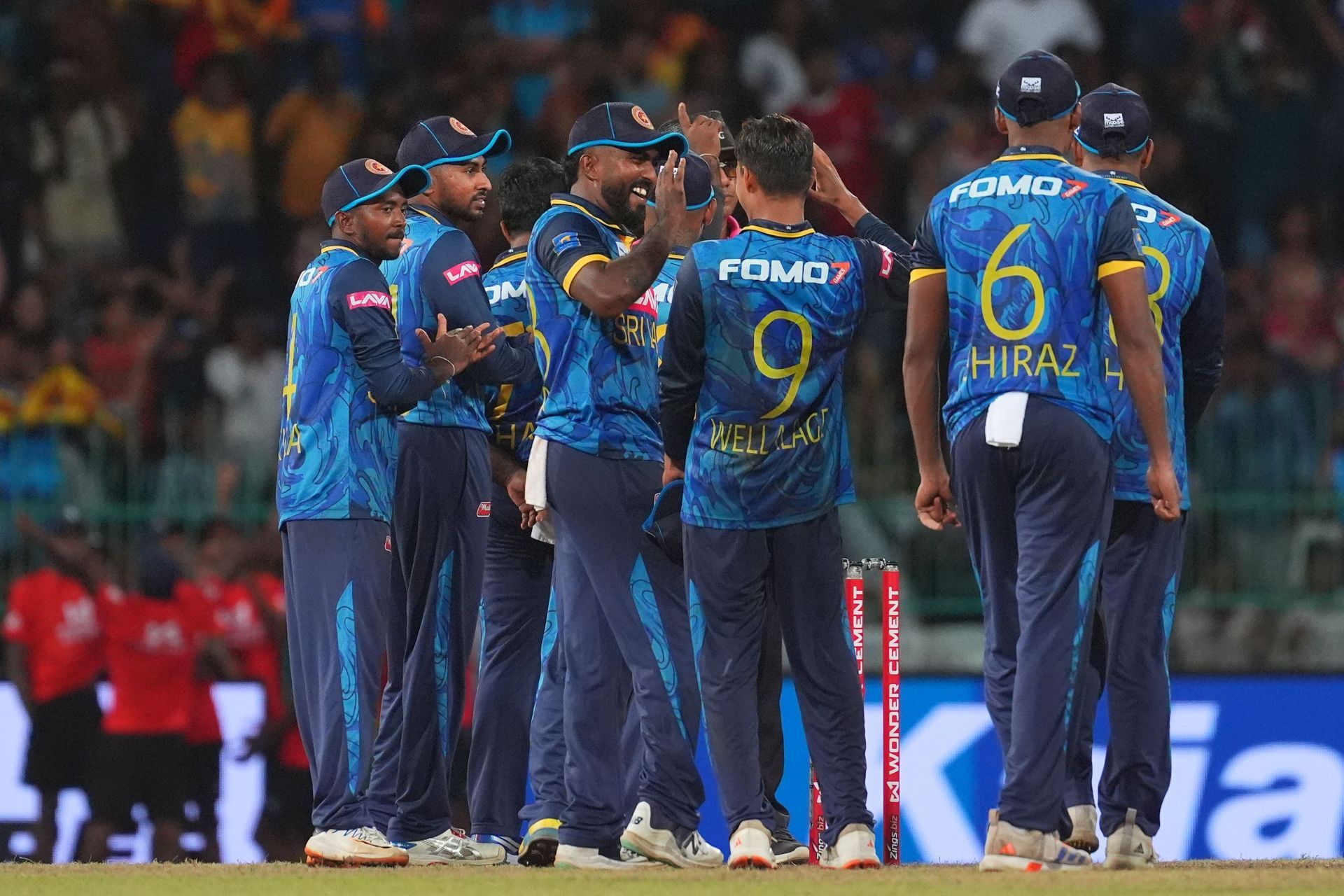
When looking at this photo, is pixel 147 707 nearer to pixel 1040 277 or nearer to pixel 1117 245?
pixel 1040 277

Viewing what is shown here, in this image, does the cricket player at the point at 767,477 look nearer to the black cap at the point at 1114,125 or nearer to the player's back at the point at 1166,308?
the player's back at the point at 1166,308

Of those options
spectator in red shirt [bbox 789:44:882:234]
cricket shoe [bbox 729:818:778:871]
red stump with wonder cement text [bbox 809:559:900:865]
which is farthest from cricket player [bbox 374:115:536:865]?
spectator in red shirt [bbox 789:44:882:234]

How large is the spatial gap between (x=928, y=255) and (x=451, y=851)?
2.74 m

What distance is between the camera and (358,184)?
7.43m

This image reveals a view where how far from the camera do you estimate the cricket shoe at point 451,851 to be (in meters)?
7.72

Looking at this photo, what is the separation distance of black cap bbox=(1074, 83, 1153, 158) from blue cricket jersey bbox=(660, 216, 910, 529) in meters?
1.13

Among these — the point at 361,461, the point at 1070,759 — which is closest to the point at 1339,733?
the point at 1070,759

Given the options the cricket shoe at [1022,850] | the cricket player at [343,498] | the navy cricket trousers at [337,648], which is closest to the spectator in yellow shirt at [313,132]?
the cricket player at [343,498]

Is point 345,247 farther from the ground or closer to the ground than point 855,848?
farther from the ground

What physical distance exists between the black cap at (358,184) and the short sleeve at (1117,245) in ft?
7.85

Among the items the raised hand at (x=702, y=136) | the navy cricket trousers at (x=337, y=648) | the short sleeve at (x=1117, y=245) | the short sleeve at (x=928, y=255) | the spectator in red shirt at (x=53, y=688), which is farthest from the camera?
the spectator in red shirt at (x=53, y=688)

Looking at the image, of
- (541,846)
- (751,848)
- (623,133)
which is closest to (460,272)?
(623,133)

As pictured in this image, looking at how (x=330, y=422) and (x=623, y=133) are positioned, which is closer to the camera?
(x=330, y=422)

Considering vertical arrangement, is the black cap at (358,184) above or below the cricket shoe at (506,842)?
above
